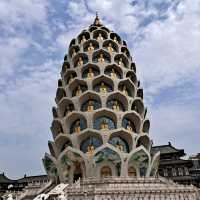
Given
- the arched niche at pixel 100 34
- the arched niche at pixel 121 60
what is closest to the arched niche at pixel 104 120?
the arched niche at pixel 121 60

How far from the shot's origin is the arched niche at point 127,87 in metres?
30.3

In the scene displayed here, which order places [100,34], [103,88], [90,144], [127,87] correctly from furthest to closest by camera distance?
1. [100,34]
2. [127,87]
3. [103,88]
4. [90,144]

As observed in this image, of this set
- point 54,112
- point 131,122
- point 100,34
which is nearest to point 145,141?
point 131,122

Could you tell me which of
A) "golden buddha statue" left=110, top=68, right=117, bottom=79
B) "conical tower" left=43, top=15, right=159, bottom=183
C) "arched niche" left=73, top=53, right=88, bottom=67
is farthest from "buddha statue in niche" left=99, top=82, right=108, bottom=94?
"arched niche" left=73, top=53, right=88, bottom=67

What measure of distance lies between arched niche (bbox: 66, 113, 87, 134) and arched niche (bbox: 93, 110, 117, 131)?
3.87ft

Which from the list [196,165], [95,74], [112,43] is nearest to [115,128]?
[95,74]

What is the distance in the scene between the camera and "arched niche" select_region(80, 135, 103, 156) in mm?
26514

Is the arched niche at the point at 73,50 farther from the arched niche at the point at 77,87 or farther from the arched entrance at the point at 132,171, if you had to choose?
the arched entrance at the point at 132,171

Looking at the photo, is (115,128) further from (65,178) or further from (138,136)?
(65,178)

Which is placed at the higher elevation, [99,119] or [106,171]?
[99,119]

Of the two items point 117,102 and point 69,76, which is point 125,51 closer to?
point 69,76

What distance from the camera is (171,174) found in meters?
40.5

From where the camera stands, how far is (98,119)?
1099 inches

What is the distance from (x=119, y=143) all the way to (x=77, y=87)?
798cm
